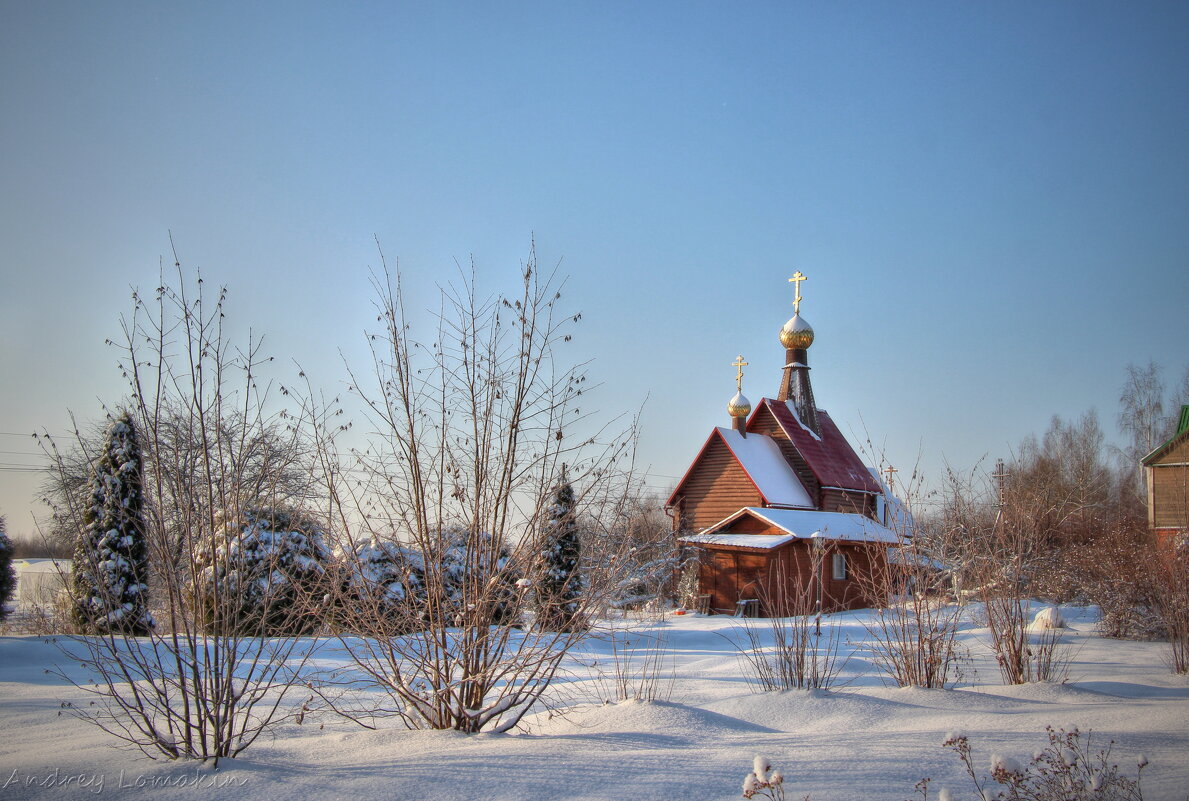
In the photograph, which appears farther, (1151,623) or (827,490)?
(827,490)

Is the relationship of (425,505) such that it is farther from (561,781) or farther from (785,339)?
(785,339)

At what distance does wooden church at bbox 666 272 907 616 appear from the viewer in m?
22.5

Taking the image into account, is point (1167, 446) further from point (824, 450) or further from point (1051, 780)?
point (1051, 780)

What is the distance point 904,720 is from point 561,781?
2.92 meters

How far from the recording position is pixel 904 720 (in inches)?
224

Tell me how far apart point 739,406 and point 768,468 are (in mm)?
2906

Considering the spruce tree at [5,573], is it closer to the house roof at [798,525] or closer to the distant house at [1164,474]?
the house roof at [798,525]

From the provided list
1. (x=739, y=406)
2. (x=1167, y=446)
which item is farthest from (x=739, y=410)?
(x=1167, y=446)

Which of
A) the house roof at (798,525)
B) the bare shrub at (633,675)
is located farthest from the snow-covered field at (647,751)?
the house roof at (798,525)

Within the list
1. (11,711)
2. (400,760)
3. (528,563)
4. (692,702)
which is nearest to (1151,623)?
(692,702)

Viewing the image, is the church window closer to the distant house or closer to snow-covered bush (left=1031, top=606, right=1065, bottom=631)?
the distant house

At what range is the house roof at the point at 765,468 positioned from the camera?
26.2m

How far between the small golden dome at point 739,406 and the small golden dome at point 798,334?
4.17 meters

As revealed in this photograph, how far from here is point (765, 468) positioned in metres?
27.3
